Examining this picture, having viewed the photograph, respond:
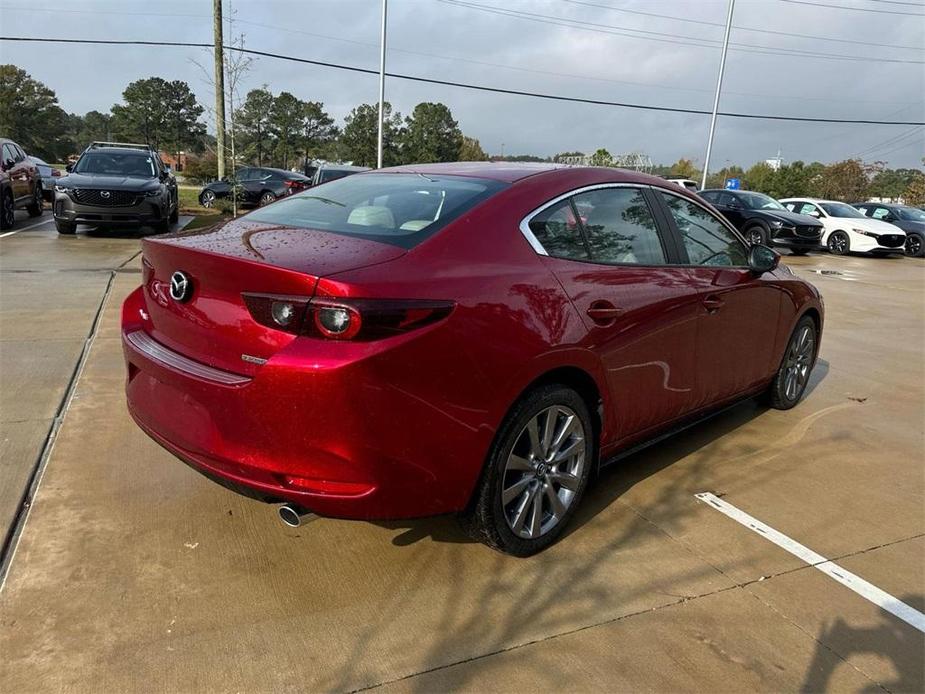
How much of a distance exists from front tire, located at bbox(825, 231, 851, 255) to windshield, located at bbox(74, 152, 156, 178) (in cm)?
1843

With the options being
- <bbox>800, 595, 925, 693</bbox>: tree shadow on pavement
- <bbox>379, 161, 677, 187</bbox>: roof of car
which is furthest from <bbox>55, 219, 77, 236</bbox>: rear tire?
<bbox>800, 595, 925, 693</bbox>: tree shadow on pavement

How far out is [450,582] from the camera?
106 inches

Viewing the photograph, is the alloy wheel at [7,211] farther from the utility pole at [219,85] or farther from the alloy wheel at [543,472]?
the alloy wheel at [543,472]

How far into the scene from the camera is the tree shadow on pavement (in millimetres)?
2307

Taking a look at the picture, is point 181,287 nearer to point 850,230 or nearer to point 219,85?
point 219,85

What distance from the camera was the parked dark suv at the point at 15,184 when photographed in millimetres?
12852

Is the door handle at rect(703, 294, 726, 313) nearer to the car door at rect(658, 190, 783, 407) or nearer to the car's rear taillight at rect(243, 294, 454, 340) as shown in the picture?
the car door at rect(658, 190, 783, 407)

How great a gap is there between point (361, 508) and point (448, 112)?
7779 cm

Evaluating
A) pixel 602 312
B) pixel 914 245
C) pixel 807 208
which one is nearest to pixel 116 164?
pixel 602 312

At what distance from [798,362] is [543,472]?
3.07m

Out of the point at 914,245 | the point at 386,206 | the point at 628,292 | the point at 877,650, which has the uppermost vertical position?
the point at 386,206

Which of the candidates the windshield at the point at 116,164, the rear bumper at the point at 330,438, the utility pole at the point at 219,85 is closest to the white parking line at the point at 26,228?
the windshield at the point at 116,164

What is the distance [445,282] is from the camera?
2377 millimetres

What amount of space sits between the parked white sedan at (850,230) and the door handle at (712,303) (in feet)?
61.4
